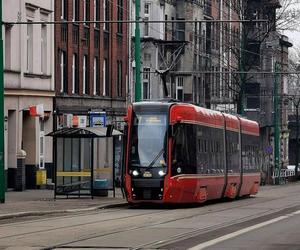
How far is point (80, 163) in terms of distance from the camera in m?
31.6

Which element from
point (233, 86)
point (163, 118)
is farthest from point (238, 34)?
point (163, 118)

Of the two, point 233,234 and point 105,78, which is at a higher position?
point 105,78

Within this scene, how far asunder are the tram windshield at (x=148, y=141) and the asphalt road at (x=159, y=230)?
4.85 feet

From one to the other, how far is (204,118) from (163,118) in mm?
2710

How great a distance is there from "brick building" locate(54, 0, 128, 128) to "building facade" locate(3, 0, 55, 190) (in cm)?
171

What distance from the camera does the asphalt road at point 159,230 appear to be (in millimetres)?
16484

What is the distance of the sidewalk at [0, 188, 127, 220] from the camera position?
24.8 meters

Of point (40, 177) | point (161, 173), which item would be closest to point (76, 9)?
point (40, 177)

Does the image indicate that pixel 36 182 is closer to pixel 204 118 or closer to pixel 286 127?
pixel 204 118

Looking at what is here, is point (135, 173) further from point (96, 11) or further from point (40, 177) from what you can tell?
point (96, 11)

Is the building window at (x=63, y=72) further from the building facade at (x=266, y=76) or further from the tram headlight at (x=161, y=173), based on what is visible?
the tram headlight at (x=161, y=173)

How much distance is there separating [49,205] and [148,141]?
12.0 ft

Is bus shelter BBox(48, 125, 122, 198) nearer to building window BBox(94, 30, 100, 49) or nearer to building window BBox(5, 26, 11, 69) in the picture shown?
building window BBox(5, 26, 11, 69)

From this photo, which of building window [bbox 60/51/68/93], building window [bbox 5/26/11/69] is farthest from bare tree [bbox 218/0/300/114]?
building window [bbox 5/26/11/69]
